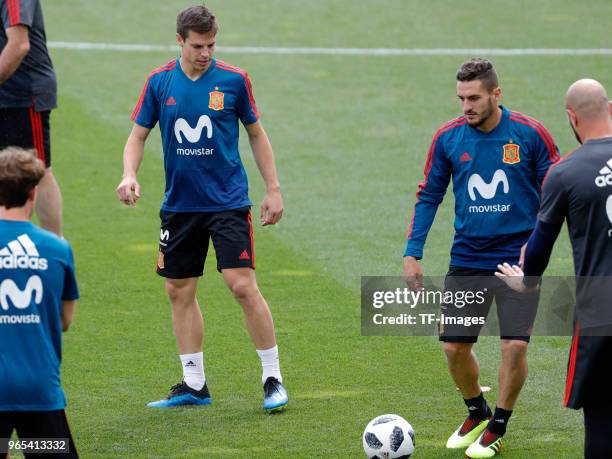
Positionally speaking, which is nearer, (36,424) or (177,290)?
(36,424)

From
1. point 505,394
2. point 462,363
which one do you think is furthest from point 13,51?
point 505,394

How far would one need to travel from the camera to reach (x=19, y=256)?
16.2 ft

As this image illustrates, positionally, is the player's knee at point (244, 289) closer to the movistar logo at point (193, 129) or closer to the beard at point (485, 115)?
the movistar logo at point (193, 129)

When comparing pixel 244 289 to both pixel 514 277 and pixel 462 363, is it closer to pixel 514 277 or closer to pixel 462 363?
pixel 462 363

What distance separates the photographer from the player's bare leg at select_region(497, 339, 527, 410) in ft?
21.8

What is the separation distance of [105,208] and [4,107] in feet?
13.6

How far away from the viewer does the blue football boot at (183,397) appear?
759 cm

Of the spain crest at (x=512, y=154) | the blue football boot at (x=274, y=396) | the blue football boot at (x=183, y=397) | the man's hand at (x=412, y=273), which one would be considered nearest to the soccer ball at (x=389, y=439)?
the man's hand at (x=412, y=273)

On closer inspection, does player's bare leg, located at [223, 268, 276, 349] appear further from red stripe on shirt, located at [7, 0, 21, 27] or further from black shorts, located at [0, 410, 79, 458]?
black shorts, located at [0, 410, 79, 458]

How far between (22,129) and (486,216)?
3.64 meters

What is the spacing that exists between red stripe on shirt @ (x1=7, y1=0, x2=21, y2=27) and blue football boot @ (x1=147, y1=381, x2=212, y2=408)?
2747 mm

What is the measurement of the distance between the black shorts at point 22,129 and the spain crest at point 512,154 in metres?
3.58

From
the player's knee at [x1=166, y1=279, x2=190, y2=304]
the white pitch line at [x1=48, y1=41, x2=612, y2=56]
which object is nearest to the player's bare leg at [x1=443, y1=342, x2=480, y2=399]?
the player's knee at [x1=166, y1=279, x2=190, y2=304]

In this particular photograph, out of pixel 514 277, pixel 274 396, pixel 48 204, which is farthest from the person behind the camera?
pixel 48 204
